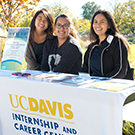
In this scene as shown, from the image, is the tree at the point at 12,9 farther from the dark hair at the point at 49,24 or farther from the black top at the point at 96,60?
the black top at the point at 96,60

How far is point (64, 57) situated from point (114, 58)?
1.99ft

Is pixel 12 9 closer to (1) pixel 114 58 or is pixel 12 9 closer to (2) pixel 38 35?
(2) pixel 38 35

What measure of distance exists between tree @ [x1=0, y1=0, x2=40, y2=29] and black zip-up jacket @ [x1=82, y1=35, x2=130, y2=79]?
4.70 metres

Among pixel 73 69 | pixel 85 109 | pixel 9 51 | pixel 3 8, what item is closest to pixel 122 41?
pixel 73 69

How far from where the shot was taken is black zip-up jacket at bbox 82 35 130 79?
208cm

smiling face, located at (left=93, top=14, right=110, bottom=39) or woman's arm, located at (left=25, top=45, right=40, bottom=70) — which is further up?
smiling face, located at (left=93, top=14, right=110, bottom=39)

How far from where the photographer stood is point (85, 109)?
135cm

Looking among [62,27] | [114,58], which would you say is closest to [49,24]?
[62,27]

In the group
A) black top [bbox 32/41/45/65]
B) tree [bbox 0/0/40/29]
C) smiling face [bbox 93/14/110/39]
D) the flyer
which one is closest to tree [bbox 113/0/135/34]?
tree [bbox 0/0/40/29]

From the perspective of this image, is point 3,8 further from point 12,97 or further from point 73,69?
point 12,97

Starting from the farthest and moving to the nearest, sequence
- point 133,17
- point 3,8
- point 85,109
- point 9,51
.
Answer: point 133,17 < point 3,8 < point 9,51 < point 85,109

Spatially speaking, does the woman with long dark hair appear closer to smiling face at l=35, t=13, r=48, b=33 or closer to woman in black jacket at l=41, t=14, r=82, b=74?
smiling face at l=35, t=13, r=48, b=33

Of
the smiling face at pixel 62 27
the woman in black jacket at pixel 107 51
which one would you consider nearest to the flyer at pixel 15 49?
the smiling face at pixel 62 27

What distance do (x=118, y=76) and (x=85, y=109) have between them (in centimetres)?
87
